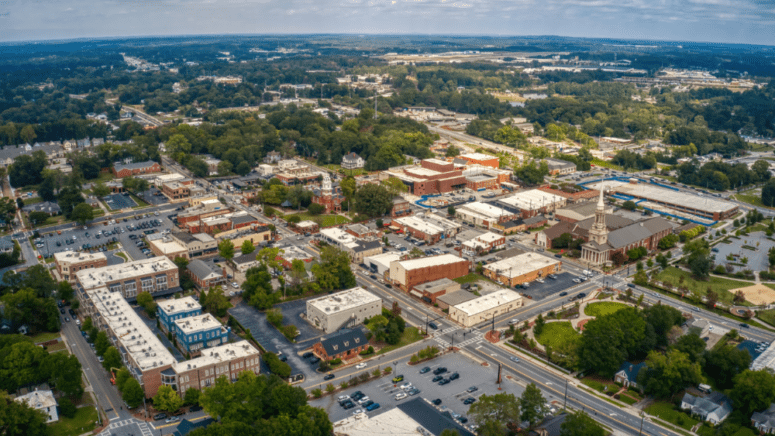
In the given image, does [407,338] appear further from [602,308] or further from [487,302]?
[602,308]

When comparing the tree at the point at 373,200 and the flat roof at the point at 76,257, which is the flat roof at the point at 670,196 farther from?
the flat roof at the point at 76,257

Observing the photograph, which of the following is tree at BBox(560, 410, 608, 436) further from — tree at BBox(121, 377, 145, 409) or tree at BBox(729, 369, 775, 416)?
tree at BBox(121, 377, 145, 409)

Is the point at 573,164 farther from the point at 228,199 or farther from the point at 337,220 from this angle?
the point at 228,199

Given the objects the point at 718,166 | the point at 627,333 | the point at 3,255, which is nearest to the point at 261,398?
the point at 627,333

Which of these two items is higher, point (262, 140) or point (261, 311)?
point (262, 140)

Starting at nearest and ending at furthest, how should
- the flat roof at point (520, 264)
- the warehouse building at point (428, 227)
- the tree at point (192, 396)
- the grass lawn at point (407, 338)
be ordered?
1. the tree at point (192, 396)
2. the grass lawn at point (407, 338)
3. the flat roof at point (520, 264)
4. the warehouse building at point (428, 227)

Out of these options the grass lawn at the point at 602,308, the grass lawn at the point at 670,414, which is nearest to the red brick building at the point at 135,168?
the grass lawn at the point at 602,308

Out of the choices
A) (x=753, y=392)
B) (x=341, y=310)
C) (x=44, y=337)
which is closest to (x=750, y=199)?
(x=753, y=392)
